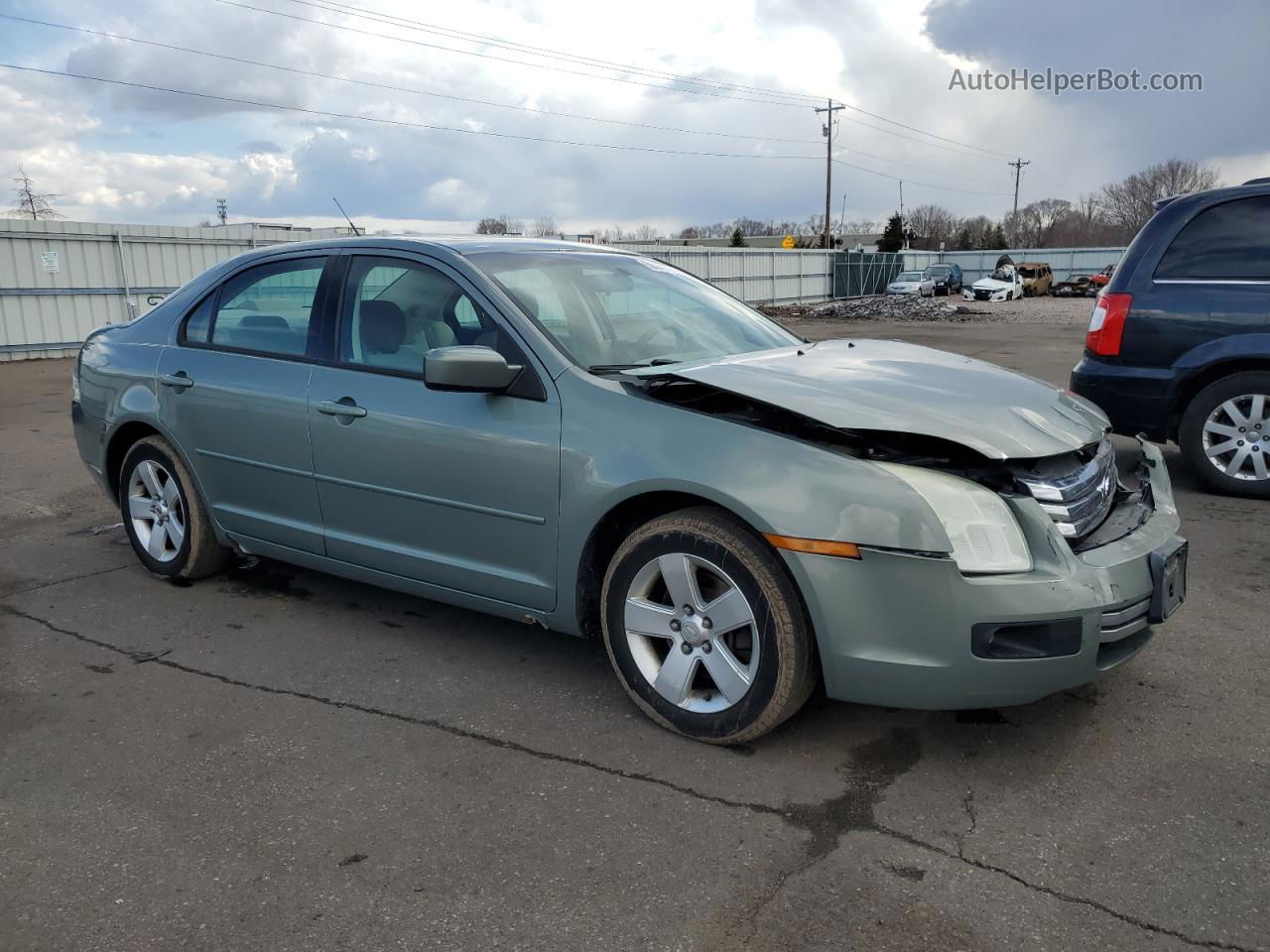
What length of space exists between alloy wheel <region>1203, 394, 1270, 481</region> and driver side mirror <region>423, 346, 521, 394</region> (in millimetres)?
4834

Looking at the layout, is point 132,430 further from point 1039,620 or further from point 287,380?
point 1039,620

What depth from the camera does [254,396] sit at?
4.35 meters

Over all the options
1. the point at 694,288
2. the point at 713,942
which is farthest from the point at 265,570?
the point at 713,942

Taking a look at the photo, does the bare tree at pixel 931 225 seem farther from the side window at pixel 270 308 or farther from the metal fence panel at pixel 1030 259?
the side window at pixel 270 308

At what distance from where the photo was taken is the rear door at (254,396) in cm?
424

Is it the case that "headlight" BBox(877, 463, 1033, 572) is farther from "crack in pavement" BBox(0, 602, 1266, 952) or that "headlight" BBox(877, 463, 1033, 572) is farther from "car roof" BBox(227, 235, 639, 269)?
"car roof" BBox(227, 235, 639, 269)

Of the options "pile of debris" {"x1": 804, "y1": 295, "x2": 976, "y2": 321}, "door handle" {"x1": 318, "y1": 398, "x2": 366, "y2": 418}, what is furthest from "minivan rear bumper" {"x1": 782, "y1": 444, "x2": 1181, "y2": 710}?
"pile of debris" {"x1": 804, "y1": 295, "x2": 976, "y2": 321}

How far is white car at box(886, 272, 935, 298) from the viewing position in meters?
43.3

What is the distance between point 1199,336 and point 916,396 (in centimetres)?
390

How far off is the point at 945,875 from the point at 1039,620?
0.75 meters

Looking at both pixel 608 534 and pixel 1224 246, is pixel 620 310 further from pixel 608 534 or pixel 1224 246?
pixel 1224 246

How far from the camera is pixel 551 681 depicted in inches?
149

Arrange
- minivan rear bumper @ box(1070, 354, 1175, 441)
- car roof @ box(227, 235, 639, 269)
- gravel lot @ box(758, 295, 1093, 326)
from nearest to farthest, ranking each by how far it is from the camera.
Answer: car roof @ box(227, 235, 639, 269)
minivan rear bumper @ box(1070, 354, 1175, 441)
gravel lot @ box(758, 295, 1093, 326)

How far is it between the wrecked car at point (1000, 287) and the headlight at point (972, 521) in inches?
1723
